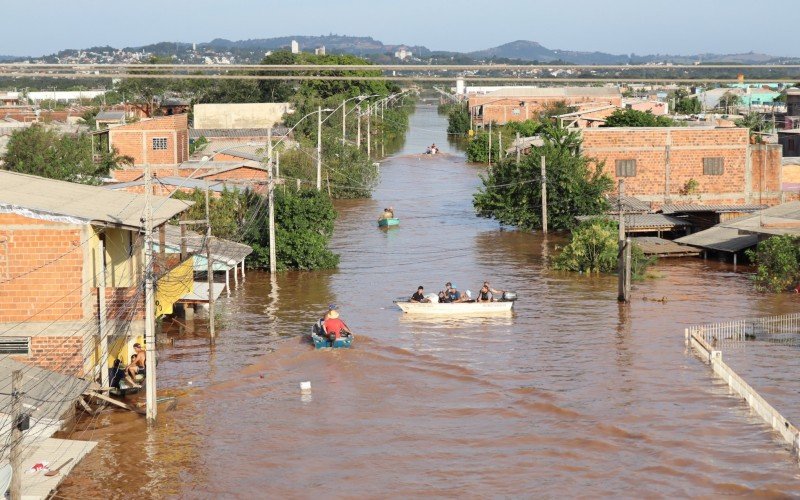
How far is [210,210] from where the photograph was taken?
35.5 m

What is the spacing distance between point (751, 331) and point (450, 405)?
894 cm

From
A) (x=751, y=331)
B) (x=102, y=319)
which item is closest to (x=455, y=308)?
(x=751, y=331)

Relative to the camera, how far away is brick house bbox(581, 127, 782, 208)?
45219 mm

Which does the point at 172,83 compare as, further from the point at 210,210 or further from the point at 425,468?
the point at 425,468

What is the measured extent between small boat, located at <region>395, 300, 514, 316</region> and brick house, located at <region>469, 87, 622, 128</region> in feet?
206

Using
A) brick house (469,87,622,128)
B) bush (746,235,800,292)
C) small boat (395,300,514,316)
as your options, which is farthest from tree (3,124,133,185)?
brick house (469,87,622,128)

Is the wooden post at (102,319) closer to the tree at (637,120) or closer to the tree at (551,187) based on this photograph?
the tree at (551,187)

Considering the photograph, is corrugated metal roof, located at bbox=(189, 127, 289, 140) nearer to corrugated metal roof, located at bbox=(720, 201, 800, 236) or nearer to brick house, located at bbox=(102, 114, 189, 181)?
brick house, located at bbox=(102, 114, 189, 181)

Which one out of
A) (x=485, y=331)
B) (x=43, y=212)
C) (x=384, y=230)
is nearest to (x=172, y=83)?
(x=384, y=230)

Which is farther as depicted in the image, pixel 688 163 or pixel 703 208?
pixel 688 163

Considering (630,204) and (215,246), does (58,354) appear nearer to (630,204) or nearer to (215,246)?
(215,246)

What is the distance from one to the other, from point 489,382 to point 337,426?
409 cm

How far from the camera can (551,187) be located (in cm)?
4381

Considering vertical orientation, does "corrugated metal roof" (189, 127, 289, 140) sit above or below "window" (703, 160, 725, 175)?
above
